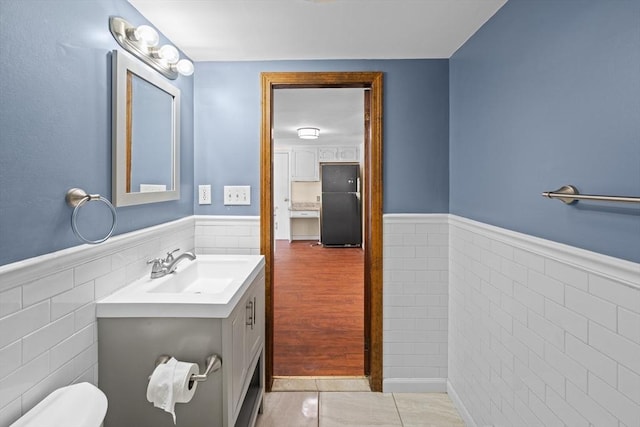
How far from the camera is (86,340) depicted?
55.6 inches

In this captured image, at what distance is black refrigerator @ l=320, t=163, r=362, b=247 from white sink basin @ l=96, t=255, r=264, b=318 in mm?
6064

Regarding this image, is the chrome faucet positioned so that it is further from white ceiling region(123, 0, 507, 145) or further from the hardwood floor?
Answer: the hardwood floor

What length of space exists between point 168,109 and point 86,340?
1.30m

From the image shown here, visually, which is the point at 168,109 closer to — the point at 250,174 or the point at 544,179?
the point at 250,174

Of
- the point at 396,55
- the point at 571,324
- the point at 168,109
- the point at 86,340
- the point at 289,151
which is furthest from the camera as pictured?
the point at 289,151

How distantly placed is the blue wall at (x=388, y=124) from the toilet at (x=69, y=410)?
1.59 m

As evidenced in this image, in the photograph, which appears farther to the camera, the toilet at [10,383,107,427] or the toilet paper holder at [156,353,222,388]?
the toilet paper holder at [156,353,222,388]

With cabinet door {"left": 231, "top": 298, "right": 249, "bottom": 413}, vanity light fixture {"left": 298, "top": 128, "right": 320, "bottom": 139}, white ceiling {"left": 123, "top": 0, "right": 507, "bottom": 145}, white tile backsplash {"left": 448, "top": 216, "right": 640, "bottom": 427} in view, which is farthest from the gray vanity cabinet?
vanity light fixture {"left": 298, "top": 128, "right": 320, "bottom": 139}

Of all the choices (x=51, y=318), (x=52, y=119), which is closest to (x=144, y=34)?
(x=52, y=119)

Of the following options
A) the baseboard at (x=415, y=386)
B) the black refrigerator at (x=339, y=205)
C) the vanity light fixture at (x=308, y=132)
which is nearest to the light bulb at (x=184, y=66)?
the baseboard at (x=415, y=386)

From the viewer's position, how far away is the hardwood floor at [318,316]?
9.80ft

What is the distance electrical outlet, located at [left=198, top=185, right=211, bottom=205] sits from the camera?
8.66 feet

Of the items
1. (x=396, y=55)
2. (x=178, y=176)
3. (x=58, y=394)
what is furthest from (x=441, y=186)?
(x=58, y=394)


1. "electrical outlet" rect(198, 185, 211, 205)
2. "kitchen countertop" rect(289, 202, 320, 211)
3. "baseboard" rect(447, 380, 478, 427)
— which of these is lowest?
"baseboard" rect(447, 380, 478, 427)
